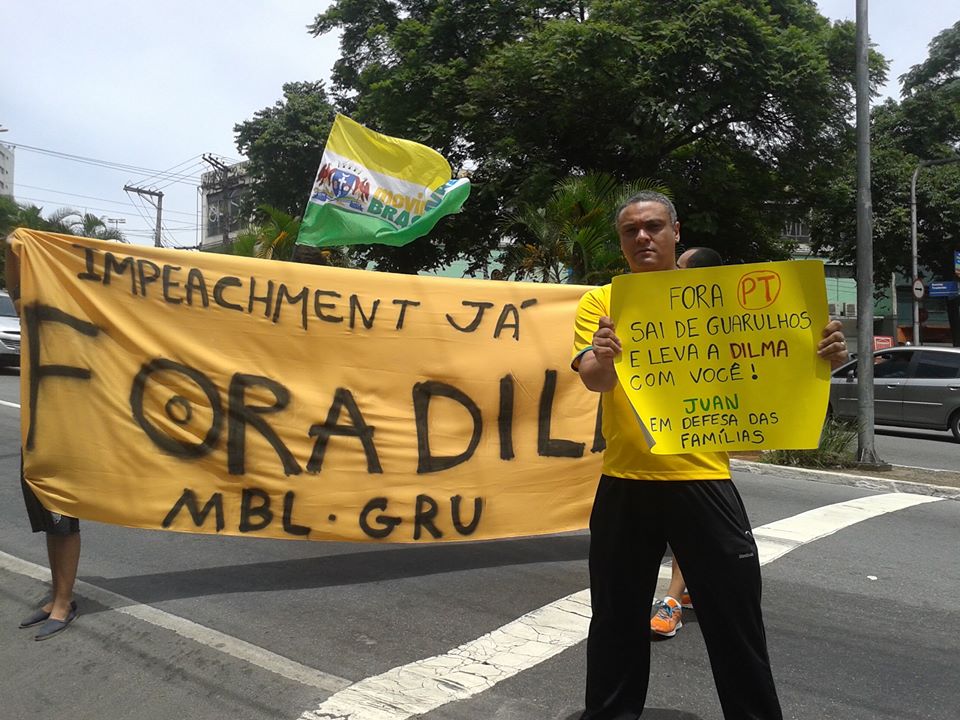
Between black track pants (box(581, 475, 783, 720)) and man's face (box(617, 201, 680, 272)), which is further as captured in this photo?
man's face (box(617, 201, 680, 272))

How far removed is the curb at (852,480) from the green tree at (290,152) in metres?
22.6

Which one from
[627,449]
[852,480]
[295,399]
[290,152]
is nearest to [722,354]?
[627,449]

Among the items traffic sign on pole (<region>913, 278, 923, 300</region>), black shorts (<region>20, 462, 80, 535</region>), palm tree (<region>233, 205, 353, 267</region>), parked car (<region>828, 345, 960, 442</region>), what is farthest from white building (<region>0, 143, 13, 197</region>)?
black shorts (<region>20, 462, 80, 535</region>)

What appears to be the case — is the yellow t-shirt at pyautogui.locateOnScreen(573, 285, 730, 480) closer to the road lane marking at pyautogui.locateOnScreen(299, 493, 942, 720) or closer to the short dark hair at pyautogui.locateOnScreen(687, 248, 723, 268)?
the short dark hair at pyautogui.locateOnScreen(687, 248, 723, 268)

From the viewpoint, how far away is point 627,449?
8.57ft

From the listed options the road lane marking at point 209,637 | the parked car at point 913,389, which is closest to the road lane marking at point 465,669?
the road lane marking at point 209,637

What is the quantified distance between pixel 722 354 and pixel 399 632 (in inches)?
87.5

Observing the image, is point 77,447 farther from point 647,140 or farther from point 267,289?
point 647,140

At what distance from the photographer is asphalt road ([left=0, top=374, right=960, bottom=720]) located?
3.22m

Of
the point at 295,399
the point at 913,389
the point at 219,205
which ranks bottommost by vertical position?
the point at 913,389

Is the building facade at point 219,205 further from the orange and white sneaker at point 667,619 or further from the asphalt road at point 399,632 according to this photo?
the orange and white sneaker at point 667,619

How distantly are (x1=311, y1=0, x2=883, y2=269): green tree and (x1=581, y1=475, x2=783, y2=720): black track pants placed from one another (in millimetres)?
13896

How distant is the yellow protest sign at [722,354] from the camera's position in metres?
2.49

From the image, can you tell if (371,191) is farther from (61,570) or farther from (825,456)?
(825,456)
